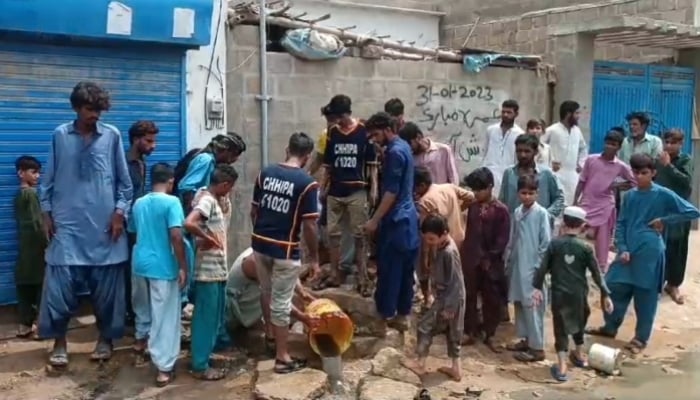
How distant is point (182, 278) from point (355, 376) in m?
1.36

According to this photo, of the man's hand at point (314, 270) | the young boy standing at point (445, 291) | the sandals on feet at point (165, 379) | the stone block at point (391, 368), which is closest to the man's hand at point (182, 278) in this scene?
the sandals on feet at point (165, 379)

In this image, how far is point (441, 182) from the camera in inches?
271

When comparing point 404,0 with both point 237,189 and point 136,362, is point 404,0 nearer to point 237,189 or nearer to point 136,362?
point 237,189

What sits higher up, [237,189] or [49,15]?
[49,15]

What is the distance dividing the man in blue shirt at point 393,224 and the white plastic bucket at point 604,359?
4.91 ft

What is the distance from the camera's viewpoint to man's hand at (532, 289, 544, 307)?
5891mm

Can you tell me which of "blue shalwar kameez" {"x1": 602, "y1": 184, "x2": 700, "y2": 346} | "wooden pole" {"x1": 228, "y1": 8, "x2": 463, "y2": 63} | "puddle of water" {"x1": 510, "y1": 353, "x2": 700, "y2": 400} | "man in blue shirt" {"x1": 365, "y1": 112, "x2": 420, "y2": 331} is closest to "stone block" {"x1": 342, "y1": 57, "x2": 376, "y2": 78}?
"wooden pole" {"x1": 228, "y1": 8, "x2": 463, "y2": 63}

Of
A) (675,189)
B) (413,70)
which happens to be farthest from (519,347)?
(413,70)

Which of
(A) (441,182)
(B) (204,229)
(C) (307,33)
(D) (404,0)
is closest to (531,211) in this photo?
(A) (441,182)

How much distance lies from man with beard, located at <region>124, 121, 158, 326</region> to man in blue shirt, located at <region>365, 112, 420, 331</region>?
1.62 metres

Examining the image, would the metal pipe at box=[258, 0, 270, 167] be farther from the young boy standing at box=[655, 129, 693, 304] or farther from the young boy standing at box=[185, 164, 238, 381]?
the young boy standing at box=[655, 129, 693, 304]

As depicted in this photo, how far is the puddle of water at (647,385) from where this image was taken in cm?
548

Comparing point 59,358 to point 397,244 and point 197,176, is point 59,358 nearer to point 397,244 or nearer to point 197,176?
point 197,176

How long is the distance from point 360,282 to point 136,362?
1.79m
